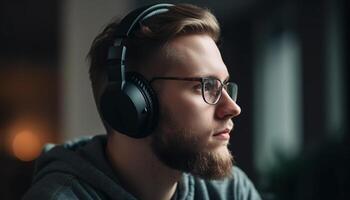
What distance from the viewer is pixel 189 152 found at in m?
1.15

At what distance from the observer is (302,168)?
217 cm

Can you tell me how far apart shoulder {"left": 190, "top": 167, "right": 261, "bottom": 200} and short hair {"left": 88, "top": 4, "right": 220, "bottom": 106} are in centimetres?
30

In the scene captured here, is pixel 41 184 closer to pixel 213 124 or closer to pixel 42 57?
pixel 213 124

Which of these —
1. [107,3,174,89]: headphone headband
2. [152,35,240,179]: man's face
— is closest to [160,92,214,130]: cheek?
[152,35,240,179]: man's face

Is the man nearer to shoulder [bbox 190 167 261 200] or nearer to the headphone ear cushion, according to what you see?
the headphone ear cushion

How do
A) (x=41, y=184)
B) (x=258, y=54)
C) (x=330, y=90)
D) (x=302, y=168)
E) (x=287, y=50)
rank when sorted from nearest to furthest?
(x=41, y=184) < (x=302, y=168) < (x=330, y=90) < (x=287, y=50) < (x=258, y=54)

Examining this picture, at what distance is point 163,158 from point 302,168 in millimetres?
1113

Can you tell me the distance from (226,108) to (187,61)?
0.38ft

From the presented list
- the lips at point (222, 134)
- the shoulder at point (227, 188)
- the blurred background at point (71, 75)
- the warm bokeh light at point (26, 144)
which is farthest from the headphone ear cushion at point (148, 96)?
the warm bokeh light at point (26, 144)

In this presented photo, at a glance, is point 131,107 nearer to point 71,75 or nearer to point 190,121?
point 190,121

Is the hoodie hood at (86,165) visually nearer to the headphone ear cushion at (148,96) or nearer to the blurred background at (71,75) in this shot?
the headphone ear cushion at (148,96)

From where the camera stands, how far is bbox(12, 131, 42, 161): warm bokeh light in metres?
3.24

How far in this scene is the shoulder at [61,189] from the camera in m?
1.10

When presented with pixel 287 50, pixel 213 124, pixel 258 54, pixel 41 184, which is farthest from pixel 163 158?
pixel 258 54
